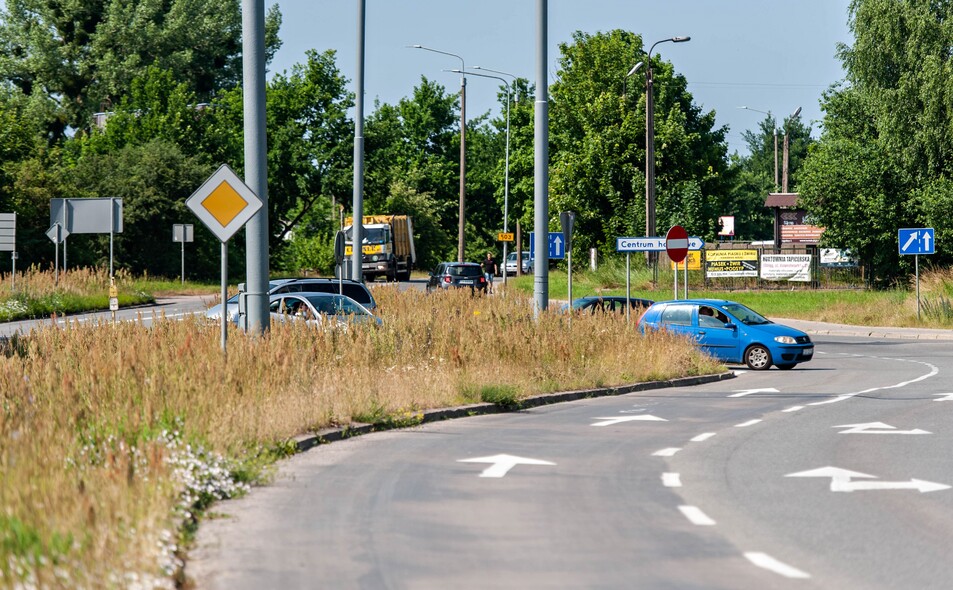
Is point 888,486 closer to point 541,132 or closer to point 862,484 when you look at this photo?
point 862,484

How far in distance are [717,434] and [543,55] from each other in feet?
32.5

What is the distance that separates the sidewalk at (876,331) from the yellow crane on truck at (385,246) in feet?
103

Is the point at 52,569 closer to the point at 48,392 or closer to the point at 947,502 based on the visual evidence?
the point at 48,392

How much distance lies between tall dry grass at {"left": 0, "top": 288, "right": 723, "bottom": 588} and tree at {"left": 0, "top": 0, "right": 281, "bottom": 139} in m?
53.7

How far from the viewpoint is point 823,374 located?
82.3 ft

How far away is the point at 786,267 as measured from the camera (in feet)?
182

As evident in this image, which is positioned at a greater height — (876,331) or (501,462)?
(501,462)

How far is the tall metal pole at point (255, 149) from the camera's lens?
16.2 m

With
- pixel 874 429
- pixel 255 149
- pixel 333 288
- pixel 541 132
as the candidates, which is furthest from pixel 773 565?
pixel 333 288

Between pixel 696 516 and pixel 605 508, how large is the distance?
26.1 inches

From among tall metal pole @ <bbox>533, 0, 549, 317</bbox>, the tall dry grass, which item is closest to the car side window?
the tall dry grass

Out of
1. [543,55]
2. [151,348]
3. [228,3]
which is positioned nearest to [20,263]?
[228,3]

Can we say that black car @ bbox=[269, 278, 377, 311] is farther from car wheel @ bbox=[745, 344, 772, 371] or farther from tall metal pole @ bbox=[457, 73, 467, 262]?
tall metal pole @ bbox=[457, 73, 467, 262]

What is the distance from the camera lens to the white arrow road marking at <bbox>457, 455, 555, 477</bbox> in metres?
11.3
